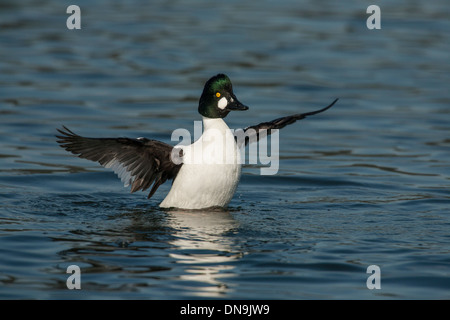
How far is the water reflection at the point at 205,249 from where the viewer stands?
6.76m

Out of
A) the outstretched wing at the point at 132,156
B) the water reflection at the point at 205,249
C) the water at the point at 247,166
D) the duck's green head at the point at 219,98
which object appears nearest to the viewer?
the water reflection at the point at 205,249

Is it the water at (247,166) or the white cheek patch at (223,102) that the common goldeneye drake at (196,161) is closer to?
the white cheek patch at (223,102)

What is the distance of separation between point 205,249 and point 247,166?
4.08 metres

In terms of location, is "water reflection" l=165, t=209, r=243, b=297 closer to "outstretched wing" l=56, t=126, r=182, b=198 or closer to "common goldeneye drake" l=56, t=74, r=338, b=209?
"common goldeneye drake" l=56, t=74, r=338, b=209

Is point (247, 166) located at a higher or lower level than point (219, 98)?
lower

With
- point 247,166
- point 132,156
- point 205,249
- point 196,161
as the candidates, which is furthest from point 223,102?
point 247,166

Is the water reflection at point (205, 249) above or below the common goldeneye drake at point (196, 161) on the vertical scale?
below

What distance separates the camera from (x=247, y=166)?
455 inches

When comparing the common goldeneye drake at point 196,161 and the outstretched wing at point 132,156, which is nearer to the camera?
the outstretched wing at point 132,156

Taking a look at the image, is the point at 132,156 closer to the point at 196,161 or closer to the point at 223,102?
the point at 196,161

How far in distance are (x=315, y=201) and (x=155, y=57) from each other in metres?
8.85

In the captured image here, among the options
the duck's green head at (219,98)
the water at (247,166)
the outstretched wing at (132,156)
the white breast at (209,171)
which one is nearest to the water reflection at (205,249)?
the water at (247,166)

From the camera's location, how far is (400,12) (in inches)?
849

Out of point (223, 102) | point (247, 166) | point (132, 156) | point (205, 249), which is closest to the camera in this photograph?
point (205, 249)
